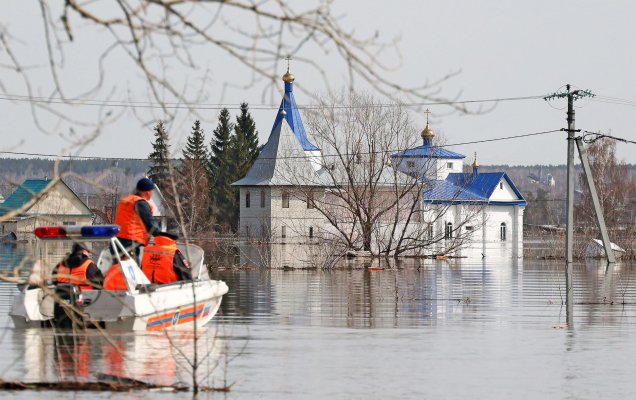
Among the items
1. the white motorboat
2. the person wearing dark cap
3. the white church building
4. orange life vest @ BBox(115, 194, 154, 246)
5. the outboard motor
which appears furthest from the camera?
the white church building

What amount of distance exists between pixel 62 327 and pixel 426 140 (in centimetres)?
8401

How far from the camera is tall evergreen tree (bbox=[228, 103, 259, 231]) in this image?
106688 millimetres

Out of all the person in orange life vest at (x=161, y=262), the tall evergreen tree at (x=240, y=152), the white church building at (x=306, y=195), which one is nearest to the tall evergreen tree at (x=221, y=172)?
the tall evergreen tree at (x=240, y=152)

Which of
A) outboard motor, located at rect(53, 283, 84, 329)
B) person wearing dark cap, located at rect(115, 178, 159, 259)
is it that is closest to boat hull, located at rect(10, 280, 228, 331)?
outboard motor, located at rect(53, 283, 84, 329)

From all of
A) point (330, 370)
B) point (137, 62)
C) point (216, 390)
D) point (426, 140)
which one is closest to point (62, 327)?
point (330, 370)

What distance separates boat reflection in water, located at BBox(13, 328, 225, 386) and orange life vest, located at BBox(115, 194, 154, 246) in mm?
1489

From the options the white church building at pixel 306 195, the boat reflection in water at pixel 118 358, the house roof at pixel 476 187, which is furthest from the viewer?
the house roof at pixel 476 187

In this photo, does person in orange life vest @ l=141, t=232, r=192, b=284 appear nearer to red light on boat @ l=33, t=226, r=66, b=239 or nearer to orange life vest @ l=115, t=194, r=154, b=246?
orange life vest @ l=115, t=194, r=154, b=246

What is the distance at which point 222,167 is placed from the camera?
109812 millimetres

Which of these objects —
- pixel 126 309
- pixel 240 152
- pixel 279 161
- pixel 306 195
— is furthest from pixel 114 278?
pixel 240 152

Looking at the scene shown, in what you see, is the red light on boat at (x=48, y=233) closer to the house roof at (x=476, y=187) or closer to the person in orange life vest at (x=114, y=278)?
the person in orange life vest at (x=114, y=278)

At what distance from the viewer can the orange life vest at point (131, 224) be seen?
19.3m

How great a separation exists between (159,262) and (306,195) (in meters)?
50.3

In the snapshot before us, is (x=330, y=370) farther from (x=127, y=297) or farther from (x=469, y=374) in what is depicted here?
(x=127, y=297)
